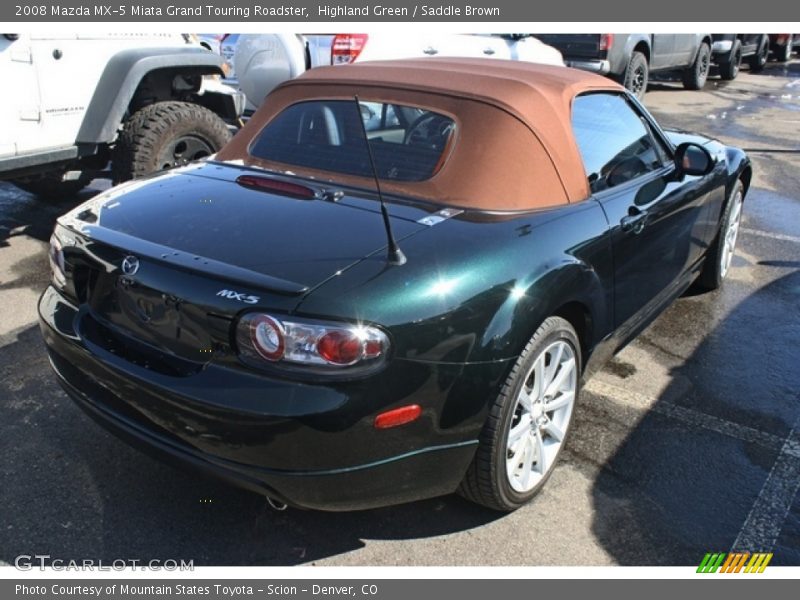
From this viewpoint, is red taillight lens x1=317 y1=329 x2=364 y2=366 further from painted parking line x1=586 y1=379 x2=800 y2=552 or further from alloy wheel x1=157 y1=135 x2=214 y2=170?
alloy wheel x1=157 y1=135 x2=214 y2=170

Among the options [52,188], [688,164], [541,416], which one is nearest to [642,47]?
[688,164]

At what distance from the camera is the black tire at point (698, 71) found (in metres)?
14.7

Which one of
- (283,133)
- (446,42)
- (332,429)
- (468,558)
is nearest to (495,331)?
(332,429)

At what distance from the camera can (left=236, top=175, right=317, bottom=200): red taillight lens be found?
108 inches

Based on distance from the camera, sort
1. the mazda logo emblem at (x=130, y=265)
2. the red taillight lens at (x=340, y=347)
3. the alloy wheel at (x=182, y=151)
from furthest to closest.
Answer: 1. the alloy wheel at (x=182, y=151)
2. the mazda logo emblem at (x=130, y=265)
3. the red taillight lens at (x=340, y=347)

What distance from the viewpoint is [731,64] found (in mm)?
16672

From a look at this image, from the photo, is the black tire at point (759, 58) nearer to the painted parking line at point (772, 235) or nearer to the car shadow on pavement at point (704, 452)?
the painted parking line at point (772, 235)

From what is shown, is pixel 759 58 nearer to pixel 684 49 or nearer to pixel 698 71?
pixel 698 71

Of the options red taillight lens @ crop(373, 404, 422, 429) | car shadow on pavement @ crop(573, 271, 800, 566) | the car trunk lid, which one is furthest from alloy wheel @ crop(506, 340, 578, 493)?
the car trunk lid

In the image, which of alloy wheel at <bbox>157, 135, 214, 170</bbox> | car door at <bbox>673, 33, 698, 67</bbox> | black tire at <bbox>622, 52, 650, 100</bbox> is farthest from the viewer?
car door at <bbox>673, 33, 698, 67</bbox>

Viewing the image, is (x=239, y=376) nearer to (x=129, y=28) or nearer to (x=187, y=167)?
(x=187, y=167)

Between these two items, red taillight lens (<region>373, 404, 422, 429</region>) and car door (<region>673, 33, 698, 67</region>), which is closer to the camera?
red taillight lens (<region>373, 404, 422, 429</region>)

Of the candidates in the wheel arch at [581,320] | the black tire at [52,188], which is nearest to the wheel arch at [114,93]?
the black tire at [52,188]

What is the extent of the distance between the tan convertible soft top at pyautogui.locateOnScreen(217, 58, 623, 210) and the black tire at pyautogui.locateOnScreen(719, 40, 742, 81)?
50.5 feet
